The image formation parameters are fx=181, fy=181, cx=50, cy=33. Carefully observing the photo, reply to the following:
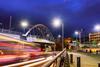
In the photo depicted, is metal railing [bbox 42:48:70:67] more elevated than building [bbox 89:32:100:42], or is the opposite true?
building [bbox 89:32:100:42]

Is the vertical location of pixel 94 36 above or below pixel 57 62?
above

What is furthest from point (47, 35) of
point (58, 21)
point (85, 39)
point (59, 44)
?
point (58, 21)

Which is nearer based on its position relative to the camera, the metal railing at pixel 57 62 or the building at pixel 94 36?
the metal railing at pixel 57 62

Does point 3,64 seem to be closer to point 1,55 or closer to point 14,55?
point 1,55

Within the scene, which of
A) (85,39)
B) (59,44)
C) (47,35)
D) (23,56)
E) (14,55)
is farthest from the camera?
(85,39)

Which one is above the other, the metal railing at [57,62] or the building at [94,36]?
the building at [94,36]

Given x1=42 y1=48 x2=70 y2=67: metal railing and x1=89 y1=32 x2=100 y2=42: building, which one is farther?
x1=89 y1=32 x2=100 y2=42: building

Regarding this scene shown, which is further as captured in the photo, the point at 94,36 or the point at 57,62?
the point at 94,36

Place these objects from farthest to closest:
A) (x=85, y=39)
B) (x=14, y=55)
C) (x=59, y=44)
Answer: (x=85, y=39) < (x=59, y=44) < (x=14, y=55)

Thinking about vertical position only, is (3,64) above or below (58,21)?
below

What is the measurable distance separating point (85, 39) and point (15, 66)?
169850 millimetres

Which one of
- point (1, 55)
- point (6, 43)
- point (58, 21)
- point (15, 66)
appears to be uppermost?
point (58, 21)

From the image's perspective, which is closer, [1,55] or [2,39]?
[1,55]

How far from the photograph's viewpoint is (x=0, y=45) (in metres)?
15.5
